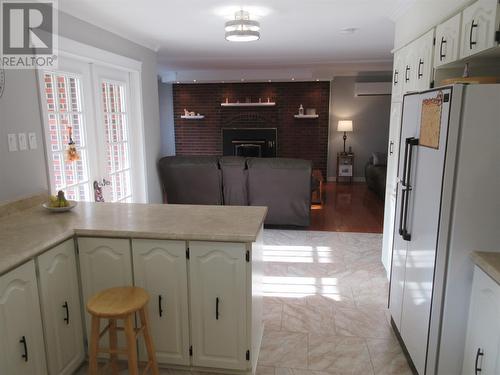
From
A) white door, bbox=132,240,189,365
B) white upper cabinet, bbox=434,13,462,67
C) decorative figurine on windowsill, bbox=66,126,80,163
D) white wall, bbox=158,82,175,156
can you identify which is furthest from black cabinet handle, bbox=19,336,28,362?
white wall, bbox=158,82,175,156

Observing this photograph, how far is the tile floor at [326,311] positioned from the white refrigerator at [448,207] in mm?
338

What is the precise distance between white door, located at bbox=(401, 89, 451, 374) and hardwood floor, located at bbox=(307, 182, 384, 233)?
2570 millimetres

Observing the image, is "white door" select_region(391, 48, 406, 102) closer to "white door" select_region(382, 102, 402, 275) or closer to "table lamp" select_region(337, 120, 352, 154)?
"white door" select_region(382, 102, 402, 275)

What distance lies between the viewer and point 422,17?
2.66 m

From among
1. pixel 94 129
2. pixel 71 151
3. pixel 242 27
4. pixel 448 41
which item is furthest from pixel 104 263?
pixel 448 41

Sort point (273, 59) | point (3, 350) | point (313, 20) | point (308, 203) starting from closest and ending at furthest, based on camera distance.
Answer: point (3, 350) → point (313, 20) → point (308, 203) → point (273, 59)

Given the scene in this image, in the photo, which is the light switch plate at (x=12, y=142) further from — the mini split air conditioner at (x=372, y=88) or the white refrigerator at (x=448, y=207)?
the mini split air conditioner at (x=372, y=88)

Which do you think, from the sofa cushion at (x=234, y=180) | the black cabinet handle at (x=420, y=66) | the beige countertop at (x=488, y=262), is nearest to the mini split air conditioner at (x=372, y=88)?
the sofa cushion at (x=234, y=180)

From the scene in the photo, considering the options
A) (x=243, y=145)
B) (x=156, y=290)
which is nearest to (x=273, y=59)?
(x=243, y=145)

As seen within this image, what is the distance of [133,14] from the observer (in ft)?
10.5

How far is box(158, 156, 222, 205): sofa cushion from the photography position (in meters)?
Result: 4.71

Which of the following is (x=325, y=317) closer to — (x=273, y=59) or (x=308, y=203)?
(x=308, y=203)

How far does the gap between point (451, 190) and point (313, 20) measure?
7.73ft

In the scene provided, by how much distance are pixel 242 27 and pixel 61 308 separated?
2572mm
